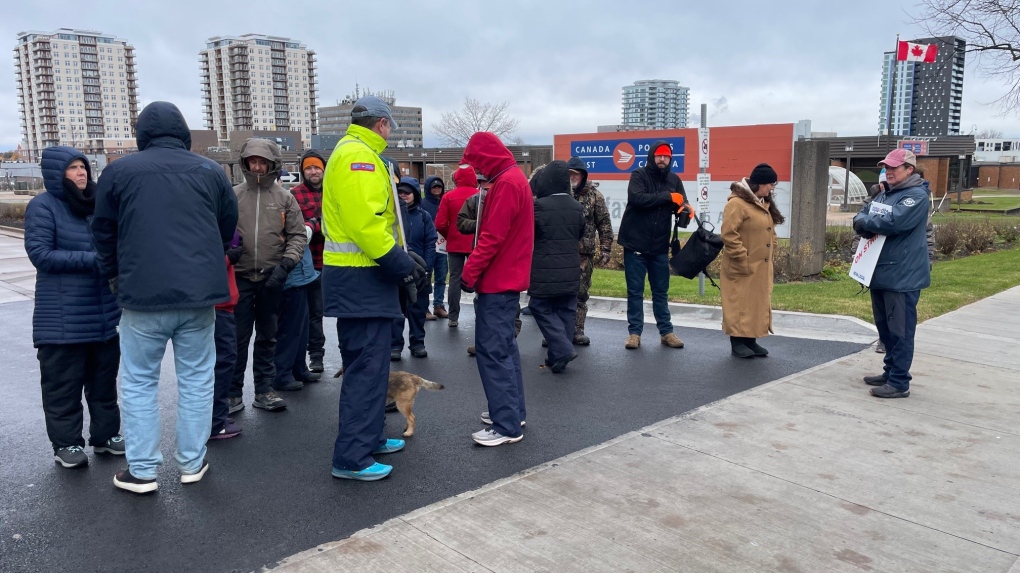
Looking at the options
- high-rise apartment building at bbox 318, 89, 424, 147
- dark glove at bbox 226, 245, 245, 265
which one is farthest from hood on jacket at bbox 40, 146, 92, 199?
high-rise apartment building at bbox 318, 89, 424, 147

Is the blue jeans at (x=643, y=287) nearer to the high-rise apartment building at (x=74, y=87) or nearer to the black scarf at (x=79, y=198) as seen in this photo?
the black scarf at (x=79, y=198)

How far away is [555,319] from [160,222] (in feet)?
12.0

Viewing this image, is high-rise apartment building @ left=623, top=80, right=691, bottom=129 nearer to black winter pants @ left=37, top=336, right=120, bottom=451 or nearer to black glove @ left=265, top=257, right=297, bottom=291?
black glove @ left=265, top=257, right=297, bottom=291

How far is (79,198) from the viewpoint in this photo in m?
4.54

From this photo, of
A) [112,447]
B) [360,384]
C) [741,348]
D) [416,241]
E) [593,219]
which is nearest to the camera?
[360,384]

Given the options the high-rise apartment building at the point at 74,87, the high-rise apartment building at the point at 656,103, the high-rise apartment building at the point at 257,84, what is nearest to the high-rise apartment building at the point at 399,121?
the high-rise apartment building at the point at 257,84

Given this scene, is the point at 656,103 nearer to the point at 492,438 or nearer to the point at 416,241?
the point at 416,241

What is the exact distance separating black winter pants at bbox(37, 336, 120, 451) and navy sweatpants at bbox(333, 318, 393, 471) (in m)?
1.52

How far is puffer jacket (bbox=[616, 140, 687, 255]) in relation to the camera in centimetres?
782

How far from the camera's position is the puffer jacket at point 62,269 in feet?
14.6

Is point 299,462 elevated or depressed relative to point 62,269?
depressed

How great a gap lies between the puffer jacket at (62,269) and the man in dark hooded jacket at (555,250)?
10.8 ft

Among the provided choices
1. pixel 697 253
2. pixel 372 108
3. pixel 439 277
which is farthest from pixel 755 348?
pixel 372 108

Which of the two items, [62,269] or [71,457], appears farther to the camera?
[71,457]
